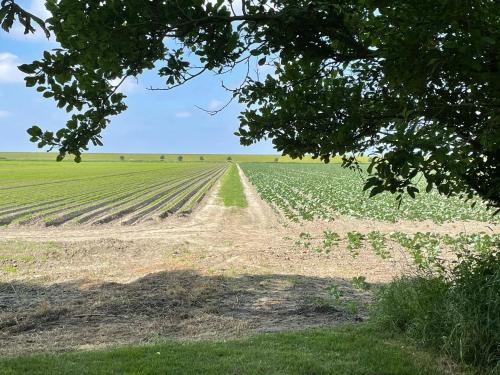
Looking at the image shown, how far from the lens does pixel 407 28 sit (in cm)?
354

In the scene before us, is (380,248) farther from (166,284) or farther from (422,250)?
(166,284)

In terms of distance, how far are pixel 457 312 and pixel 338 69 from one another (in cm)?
311

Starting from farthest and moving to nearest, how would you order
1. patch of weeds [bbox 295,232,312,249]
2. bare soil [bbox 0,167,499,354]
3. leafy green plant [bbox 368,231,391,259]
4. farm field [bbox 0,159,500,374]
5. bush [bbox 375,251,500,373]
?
1. patch of weeds [bbox 295,232,312,249]
2. leafy green plant [bbox 368,231,391,259]
3. bare soil [bbox 0,167,499,354]
4. farm field [bbox 0,159,500,374]
5. bush [bbox 375,251,500,373]

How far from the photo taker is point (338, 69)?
571 cm

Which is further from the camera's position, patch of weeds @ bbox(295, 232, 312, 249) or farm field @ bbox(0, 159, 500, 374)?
patch of weeds @ bbox(295, 232, 312, 249)

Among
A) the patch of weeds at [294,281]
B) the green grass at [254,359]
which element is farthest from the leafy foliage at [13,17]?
the patch of weeds at [294,281]

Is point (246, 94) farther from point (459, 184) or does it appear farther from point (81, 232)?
point (81, 232)

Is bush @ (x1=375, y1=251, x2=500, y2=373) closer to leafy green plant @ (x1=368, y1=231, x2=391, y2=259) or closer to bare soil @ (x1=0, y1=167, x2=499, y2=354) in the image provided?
bare soil @ (x1=0, y1=167, x2=499, y2=354)

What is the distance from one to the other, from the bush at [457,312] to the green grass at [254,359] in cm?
27

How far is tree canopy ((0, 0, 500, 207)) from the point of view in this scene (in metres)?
3.39

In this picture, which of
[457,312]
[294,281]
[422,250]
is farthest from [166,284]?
[422,250]

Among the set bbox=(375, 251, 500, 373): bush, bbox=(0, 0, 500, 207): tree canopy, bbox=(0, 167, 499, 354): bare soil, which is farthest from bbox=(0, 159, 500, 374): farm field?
bbox=(0, 0, 500, 207): tree canopy

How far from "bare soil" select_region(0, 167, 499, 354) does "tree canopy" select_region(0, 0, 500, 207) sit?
3.34 metres

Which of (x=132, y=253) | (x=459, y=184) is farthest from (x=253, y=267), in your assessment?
(x=459, y=184)
